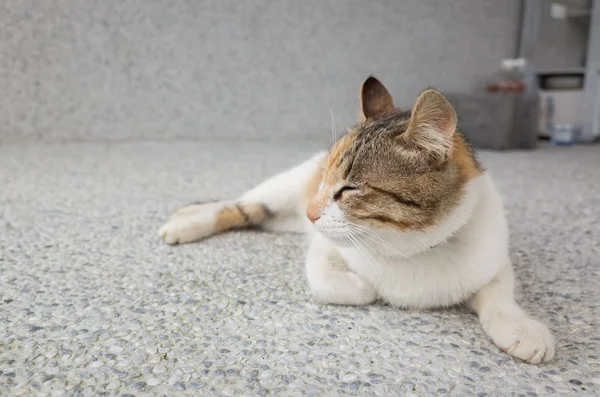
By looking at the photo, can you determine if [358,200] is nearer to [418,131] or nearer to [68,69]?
[418,131]

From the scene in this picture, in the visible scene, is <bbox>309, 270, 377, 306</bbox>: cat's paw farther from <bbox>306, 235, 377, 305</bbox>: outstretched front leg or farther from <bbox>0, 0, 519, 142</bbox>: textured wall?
<bbox>0, 0, 519, 142</bbox>: textured wall

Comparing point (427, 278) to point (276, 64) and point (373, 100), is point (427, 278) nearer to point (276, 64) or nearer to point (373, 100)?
point (373, 100)

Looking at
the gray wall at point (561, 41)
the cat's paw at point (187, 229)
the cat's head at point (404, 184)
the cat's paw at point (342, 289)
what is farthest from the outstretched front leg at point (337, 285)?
the gray wall at point (561, 41)

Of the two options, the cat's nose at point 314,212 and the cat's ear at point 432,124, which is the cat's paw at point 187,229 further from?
the cat's ear at point 432,124

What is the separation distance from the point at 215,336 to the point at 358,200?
1.08 feet

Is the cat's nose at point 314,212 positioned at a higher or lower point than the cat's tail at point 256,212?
higher

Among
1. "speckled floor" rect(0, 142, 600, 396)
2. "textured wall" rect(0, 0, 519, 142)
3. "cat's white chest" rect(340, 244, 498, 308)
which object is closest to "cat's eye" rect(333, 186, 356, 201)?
"cat's white chest" rect(340, 244, 498, 308)

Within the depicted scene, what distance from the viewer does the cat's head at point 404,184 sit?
768 millimetres

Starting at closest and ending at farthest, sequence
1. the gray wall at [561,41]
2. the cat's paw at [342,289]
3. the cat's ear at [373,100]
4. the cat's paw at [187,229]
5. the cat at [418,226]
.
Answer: the cat at [418,226]
the cat's paw at [342,289]
the cat's ear at [373,100]
the cat's paw at [187,229]
the gray wall at [561,41]

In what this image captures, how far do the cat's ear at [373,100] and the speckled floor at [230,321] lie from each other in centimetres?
39

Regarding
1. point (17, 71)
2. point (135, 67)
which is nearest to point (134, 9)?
point (135, 67)

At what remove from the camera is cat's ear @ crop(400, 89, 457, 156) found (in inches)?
29.1

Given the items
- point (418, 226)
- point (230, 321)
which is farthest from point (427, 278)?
point (230, 321)

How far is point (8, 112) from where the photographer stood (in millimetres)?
3039
